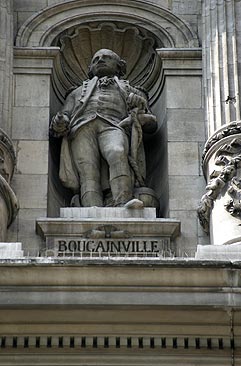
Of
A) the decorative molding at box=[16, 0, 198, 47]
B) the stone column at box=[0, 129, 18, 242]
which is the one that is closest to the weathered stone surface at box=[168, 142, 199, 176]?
the decorative molding at box=[16, 0, 198, 47]

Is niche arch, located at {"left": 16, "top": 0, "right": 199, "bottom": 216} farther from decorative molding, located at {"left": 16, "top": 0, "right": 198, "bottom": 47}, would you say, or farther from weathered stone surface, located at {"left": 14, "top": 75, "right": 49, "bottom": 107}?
weathered stone surface, located at {"left": 14, "top": 75, "right": 49, "bottom": 107}

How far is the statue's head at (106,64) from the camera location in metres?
21.1

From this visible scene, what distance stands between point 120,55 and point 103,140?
9.28 ft

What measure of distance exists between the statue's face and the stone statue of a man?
17cm

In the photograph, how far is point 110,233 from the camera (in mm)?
18859

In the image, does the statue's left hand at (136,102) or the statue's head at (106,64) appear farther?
the statue's head at (106,64)

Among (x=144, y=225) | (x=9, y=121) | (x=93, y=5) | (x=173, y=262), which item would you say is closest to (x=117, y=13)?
(x=93, y=5)

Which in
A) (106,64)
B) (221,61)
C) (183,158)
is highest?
(106,64)

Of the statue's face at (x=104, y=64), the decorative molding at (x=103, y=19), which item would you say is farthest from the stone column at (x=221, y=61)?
the statue's face at (x=104, y=64)

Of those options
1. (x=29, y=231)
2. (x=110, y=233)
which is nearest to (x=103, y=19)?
(x=29, y=231)

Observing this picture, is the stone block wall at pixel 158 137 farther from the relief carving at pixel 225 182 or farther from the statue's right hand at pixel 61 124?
the relief carving at pixel 225 182

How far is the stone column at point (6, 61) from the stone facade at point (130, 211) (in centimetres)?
2

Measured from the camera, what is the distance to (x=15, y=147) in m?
20.3

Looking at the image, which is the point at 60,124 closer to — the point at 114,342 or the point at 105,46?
the point at 105,46
